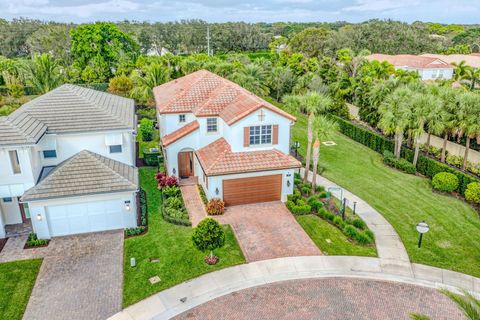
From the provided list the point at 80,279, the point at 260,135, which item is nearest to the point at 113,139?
the point at 80,279

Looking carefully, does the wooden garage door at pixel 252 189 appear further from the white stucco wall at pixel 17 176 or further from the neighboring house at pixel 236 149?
the white stucco wall at pixel 17 176

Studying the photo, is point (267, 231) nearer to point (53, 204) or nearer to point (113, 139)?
point (113, 139)

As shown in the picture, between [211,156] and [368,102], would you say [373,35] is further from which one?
[211,156]

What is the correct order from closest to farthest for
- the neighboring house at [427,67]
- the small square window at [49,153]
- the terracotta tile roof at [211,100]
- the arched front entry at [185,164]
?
the small square window at [49,153], the terracotta tile roof at [211,100], the arched front entry at [185,164], the neighboring house at [427,67]

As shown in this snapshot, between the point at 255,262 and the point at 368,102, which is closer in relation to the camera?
the point at 255,262

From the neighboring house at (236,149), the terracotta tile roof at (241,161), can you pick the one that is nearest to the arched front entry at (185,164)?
the neighboring house at (236,149)

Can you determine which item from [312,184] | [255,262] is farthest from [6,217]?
[312,184]
